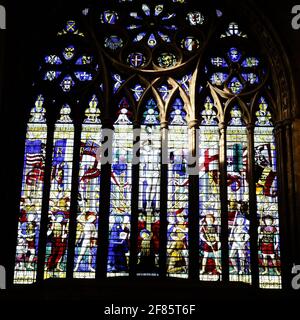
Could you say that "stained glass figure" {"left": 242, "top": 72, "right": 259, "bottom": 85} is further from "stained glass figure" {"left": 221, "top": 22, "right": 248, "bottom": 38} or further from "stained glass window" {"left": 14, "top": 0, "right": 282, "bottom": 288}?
"stained glass figure" {"left": 221, "top": 22, "right": 248, "bottom": 38}

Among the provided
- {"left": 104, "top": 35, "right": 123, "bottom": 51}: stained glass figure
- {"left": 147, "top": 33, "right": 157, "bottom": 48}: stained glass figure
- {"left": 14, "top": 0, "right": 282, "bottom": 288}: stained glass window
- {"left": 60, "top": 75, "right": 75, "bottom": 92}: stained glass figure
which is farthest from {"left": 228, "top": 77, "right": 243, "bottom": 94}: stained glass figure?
{"left": 60, "top": 75, "right": 75, "bottom": 92}: stained glass figure

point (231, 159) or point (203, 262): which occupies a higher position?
point (231, 159)

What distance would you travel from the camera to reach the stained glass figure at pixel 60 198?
10.3 meters

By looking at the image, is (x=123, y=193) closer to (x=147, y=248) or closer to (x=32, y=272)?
(x=147, y=248)

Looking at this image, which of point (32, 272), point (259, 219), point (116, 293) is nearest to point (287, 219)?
point (259, 219)

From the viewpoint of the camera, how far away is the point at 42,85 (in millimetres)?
11297

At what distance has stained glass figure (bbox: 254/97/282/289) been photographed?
402 inches

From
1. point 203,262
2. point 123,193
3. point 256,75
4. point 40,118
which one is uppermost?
point 256,75

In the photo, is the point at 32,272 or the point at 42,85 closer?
the point at 32,272

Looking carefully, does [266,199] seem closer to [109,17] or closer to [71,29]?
[109,17]

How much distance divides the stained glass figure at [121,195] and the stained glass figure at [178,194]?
59 cm
